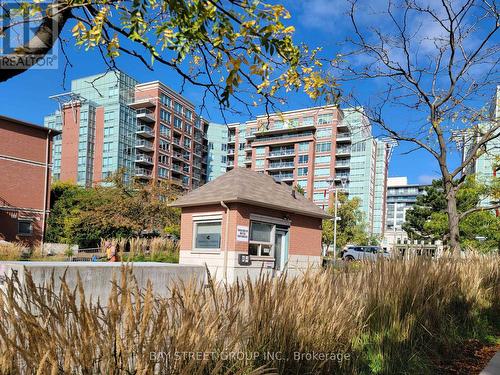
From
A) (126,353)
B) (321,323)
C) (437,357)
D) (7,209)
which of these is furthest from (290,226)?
(7,209)

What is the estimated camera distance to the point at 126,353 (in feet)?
6.73

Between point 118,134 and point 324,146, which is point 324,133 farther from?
point 118,134

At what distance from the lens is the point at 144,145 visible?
76.0m

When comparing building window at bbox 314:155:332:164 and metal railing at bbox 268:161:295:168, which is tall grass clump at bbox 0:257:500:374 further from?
metal railing at bbox 268:161:295:168

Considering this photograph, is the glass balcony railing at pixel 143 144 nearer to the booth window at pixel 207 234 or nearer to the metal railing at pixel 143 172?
the metal railing at pixel 143 172

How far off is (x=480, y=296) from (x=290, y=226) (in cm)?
1107

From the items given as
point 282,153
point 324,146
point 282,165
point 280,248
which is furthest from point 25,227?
point 324,146

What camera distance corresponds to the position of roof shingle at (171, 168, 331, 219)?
16.1 metres

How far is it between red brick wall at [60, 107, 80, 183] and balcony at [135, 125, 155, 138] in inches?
444

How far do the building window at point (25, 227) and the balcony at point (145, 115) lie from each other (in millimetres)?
44931

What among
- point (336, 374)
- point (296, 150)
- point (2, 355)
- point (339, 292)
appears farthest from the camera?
point (296, 150)

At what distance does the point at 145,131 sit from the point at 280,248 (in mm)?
63343

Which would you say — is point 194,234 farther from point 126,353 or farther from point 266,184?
point 126,353

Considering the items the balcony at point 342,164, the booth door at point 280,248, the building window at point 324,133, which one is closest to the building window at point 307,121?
the building window at point 324,133
